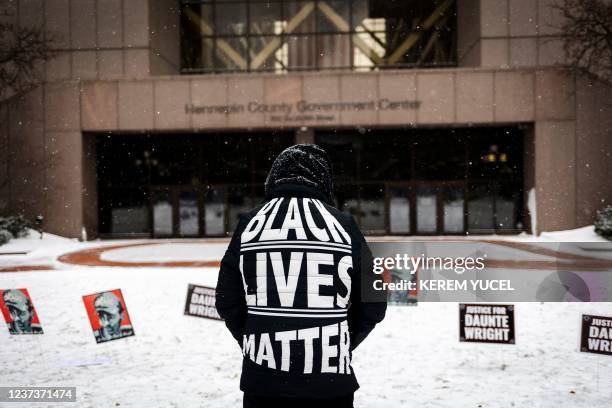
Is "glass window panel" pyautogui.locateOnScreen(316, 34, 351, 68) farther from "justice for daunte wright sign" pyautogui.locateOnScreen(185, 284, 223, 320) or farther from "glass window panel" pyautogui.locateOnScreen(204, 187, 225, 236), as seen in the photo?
"justice for daunte wright sign" pyautogui.locateOnScreen(185, 284, 223, 320)

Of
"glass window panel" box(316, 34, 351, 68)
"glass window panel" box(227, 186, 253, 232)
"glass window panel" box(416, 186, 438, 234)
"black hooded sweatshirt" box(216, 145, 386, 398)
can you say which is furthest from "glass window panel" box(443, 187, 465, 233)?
"black hooded sweatshirt" box(216, 145, 386, 398)

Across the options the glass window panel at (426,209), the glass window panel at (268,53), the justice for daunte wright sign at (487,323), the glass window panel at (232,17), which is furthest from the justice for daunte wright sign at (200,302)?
the glass window panel at (232,17)

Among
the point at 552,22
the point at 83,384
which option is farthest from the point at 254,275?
the point at 552,22

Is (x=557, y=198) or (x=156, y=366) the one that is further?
(x=557, y=198)

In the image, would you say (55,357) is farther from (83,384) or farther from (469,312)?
(469,312)

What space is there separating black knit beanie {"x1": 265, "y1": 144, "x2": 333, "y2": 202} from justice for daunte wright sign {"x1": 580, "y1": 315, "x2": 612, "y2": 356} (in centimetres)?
462

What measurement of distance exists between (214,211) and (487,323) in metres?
19.7

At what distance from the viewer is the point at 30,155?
23094mm

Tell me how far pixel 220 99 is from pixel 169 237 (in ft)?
23.2

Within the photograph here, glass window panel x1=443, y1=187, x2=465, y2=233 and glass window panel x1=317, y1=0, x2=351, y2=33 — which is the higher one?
glass window panel x1=317, y1=0, x2=351, y2=33

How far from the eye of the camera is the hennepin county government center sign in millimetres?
22500

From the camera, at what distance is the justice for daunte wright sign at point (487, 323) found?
6.21 metres

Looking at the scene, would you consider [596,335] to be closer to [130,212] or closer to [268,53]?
[268,53]

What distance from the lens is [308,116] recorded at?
890 inches
